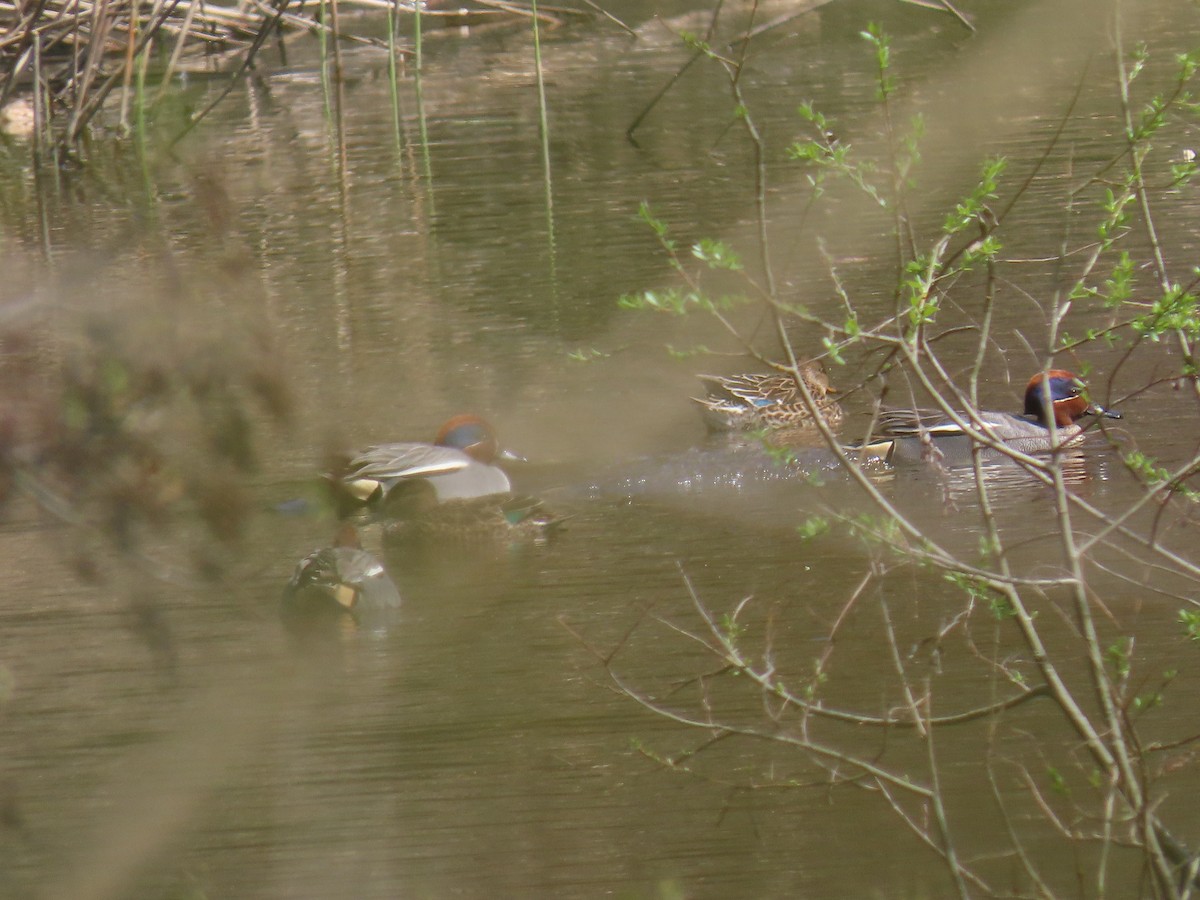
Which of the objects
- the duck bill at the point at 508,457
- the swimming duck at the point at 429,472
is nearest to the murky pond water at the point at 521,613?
the duck bill at the point at 508,457

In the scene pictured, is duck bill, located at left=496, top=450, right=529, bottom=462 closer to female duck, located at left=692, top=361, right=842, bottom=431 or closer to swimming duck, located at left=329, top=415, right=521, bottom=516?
swimming duck, located at left=329, top=415, right=521, bottom=516

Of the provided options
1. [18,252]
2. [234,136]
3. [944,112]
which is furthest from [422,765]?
[234,136]

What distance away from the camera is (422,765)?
453 centimetres

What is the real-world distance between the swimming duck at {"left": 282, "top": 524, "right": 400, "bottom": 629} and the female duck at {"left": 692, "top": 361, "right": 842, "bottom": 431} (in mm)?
2446

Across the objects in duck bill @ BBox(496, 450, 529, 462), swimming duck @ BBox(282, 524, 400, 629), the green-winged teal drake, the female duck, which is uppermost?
swimming duck @ BBox(282, 524, 400, 629)

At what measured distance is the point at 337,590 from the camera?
569cm

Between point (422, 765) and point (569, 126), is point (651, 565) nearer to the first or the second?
point (422, 765)

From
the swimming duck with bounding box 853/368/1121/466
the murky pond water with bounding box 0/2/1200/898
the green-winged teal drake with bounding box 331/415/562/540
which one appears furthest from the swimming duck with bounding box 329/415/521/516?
the swimming duck with bounding box 853/368/1121/466

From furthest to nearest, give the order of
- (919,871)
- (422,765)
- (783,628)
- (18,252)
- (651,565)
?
(18,252) → (651,565) → (783,628) → (422,765) → (919,871)

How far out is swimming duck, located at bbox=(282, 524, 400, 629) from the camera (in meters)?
5.69

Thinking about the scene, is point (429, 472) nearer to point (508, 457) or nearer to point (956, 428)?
point (508, 457)

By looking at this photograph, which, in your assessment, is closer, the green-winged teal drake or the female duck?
the green-winged teal drake

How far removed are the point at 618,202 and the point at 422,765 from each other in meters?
8.68

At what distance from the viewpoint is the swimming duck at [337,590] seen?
→ 224 inches
